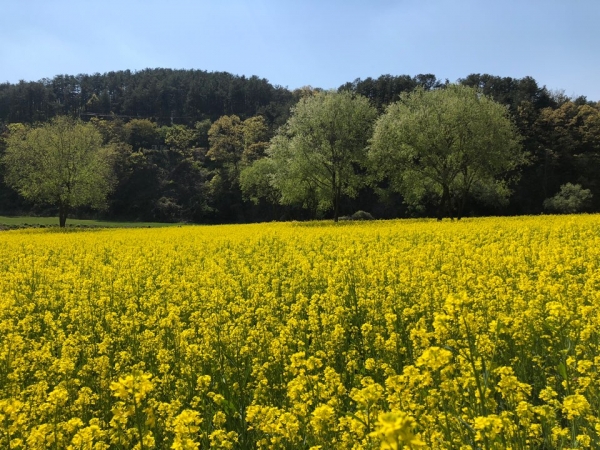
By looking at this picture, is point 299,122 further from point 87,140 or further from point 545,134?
point 545,134

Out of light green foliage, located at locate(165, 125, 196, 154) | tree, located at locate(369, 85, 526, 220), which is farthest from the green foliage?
light green foliage, located at locate(165, 125, 196, 154)

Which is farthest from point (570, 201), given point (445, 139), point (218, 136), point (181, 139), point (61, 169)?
point (181, 139)

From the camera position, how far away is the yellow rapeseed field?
2.99m

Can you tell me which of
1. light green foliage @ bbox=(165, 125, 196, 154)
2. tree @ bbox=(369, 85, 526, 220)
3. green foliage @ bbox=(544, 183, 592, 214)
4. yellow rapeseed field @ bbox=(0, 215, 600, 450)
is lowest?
yellow rapeseed field @ bbox=(0, 215, 600, 450)

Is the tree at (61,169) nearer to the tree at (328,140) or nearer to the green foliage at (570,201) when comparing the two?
the tree at (328,140)

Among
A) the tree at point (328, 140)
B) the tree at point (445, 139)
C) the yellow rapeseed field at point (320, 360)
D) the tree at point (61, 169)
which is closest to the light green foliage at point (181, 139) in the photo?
the tree at point (61, 169)

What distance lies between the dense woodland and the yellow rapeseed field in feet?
129

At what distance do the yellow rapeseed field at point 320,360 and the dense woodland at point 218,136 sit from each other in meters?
39.5

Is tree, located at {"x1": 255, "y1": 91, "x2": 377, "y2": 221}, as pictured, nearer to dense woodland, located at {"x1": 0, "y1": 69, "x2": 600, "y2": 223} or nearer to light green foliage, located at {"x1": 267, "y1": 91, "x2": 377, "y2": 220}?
light green foliage, located at {"x1": 267, "y1": 91, "x2": 377, "y2": 220}

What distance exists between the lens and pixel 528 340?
16.7 ft

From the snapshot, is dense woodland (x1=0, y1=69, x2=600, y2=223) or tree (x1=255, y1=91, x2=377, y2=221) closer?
tree (x1=255, y1=91, x2=377, y2=221)

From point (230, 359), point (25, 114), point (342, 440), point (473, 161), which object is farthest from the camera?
point (25, 114)

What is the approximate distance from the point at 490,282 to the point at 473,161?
28170 millimetres

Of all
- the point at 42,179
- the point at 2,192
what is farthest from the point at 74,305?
the point at 2,192
